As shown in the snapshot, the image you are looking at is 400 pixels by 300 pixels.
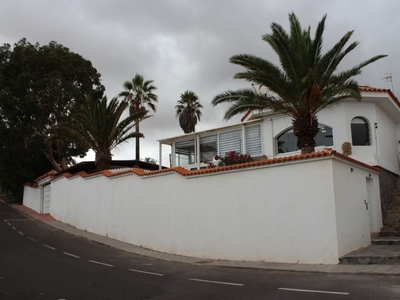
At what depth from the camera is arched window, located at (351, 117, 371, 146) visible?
1684 centimetres

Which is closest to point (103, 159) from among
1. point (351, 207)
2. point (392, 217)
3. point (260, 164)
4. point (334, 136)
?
point (260, 164)

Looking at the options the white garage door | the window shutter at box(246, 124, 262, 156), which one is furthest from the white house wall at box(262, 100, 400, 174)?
the white garage door

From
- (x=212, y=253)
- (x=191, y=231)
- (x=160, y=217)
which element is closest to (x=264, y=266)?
(x=212, y=253)

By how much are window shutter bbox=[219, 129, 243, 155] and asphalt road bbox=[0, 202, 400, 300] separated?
8531mm

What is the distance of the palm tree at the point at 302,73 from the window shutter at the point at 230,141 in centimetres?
660

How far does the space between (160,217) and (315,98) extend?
7383 mm

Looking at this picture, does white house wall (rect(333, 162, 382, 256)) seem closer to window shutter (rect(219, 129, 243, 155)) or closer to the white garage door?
window shutter (rect(219, 129, 243, 155))

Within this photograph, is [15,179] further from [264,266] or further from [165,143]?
[264,266]

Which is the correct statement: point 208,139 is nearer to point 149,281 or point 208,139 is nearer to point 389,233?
point 389,233

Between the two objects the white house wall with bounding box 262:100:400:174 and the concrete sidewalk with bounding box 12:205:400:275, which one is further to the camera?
the white house wall with bounding box 262:100:400:174

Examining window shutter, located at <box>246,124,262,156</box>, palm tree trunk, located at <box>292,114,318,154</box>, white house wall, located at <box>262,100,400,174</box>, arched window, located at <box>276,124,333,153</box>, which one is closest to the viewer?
palm tree trunk, located at <box>292,114,318,154</box>

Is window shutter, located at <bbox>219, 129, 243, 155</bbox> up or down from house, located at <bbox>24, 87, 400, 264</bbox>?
up

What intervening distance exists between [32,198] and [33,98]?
26.2ft

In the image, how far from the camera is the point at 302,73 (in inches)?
488
